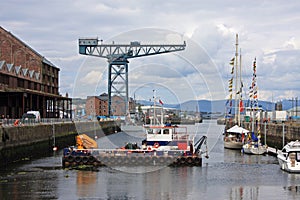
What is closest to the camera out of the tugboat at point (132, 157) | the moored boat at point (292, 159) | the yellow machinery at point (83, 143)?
the moored boat at point (292, 159)

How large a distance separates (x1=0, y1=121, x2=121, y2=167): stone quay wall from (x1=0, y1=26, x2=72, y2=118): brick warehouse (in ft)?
18.8

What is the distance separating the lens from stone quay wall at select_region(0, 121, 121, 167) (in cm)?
4147

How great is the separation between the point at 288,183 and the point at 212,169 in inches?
305

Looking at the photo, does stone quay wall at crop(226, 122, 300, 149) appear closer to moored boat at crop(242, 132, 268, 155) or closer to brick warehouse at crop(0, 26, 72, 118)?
moored boat at crop(242, 132, 268, 155)

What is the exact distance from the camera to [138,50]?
10606cm

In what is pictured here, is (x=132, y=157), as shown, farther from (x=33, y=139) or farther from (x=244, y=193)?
(x=33, y=139)

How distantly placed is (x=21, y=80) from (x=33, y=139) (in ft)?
98.0

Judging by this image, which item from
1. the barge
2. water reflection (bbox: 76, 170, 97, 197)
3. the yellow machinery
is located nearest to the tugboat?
the barge

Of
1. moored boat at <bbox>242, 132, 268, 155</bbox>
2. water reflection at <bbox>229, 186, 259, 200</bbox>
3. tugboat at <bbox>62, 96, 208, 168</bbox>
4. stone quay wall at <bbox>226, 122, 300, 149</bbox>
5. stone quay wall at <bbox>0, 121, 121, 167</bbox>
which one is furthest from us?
stone quay wall at <bbox>226, 122, 300, 149</bbox>

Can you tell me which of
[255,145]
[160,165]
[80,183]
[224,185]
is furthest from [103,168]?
[255,145]

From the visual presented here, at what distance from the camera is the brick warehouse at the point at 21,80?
68.3 metres

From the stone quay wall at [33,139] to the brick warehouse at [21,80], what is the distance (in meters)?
5.74

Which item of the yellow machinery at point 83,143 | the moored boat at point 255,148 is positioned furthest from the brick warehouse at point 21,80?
the moored boat at point 255,148

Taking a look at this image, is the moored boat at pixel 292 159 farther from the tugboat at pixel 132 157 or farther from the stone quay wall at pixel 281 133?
the stone quay wall at pixel 281 133
